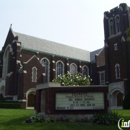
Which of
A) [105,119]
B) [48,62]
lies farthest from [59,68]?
[105,119]

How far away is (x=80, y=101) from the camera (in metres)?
12.1

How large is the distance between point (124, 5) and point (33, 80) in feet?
73.2

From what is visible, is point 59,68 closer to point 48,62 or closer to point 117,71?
point 48,62

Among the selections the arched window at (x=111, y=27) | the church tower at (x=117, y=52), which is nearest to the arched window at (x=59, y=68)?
the church tower at (x=117, y=52)

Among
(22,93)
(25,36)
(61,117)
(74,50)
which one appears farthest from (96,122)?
(74,50)

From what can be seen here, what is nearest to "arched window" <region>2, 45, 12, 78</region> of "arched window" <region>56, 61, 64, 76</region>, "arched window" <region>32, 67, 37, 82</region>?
"arched window" <region>32, 67, 37, 82</region>

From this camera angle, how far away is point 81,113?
39.0 feet

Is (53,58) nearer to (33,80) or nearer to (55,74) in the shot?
(55,74)

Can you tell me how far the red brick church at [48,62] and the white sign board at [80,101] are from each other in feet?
73.8

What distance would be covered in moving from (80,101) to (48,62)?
31.0 m

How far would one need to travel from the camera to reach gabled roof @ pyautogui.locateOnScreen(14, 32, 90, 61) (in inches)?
1619

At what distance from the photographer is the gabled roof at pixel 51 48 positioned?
41.1 meters

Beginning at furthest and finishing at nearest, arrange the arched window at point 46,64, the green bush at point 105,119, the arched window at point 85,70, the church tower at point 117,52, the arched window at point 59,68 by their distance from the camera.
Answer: the arched window at point 85,70
the arched window at point 59,68
the arched window at point 46,64
the church tower at point 117,52
the green bush at point 105,119

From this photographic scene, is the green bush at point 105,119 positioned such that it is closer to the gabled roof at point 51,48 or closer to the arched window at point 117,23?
the arched window at point 117,23
